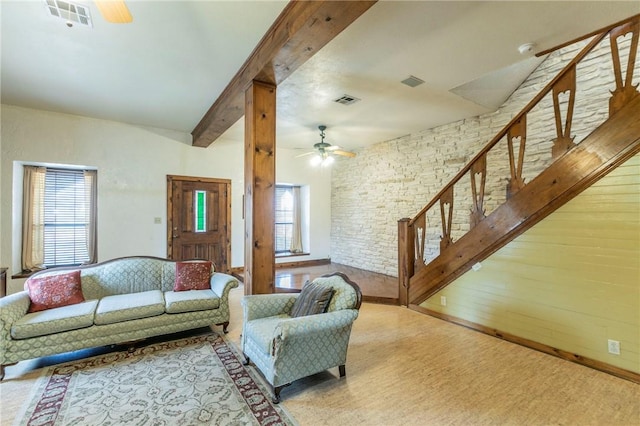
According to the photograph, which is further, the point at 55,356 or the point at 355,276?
the point at 355,276

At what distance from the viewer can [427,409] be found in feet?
6.95

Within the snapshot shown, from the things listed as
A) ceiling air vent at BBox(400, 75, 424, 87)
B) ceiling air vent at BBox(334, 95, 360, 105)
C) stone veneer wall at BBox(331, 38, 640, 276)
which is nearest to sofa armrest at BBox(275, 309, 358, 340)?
ceiling air vent at BBox(400, 75, 424, 87)

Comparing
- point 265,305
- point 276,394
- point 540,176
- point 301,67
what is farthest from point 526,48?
point 276,394

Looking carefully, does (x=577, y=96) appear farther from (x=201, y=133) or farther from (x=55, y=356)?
(x=55, y=356)

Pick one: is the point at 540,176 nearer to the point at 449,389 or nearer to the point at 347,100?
the point at 449,389

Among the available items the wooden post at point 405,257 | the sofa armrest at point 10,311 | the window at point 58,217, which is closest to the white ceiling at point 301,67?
the window at point 58,217

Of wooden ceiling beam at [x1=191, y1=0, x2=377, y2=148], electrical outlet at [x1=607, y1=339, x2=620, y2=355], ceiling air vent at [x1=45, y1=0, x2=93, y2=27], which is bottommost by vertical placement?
electrical outlet at [x1=607, y1=339, x2=620, y2=355]

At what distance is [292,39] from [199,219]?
15.1ft

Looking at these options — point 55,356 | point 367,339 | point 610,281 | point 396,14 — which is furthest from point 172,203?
point 610,281

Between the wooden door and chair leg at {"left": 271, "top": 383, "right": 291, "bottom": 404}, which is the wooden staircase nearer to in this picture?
chair leg at {"left": 271, "top": 383, "right": 291, "bottom": 404}

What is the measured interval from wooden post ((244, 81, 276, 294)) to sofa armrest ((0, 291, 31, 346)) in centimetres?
204

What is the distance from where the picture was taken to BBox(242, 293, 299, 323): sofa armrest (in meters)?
2.71

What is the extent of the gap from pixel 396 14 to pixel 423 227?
2.85 metres

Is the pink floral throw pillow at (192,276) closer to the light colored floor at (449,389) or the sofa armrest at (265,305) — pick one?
the light colored floor at (449,389)
